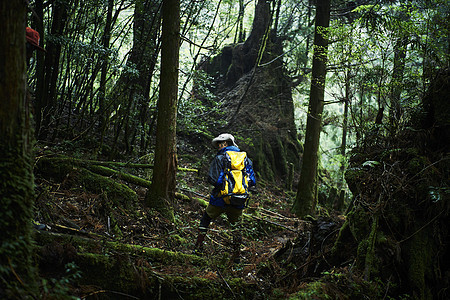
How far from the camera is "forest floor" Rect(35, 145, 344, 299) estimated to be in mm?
3693

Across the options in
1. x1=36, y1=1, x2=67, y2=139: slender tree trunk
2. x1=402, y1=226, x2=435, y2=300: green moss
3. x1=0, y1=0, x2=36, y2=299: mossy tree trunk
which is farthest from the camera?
x1=36, y1=1, x2=67, y2=139: slender tree trunk

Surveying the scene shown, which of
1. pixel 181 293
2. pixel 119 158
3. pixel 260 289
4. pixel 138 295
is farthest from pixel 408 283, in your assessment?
pixel 119 158

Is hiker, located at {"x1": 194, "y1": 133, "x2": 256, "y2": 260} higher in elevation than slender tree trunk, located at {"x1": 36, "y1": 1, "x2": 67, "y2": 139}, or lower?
lower

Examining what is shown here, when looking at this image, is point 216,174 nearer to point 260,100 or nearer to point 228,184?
point 228,184

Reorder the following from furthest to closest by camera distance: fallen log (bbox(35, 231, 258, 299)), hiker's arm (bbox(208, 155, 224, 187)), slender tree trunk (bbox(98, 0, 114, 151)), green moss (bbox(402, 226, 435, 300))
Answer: slender tree trunk (bbox(98, 0, 114, 151)), hiker's arm (bbox(208, 155, 224, 187)), green moss (bbox(402, 226, 435, 300)), fallen log (bbox(35, 231, 258, 299))

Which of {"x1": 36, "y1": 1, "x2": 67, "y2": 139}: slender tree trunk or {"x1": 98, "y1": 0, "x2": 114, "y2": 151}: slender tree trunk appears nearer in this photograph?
{"x1": 36, "y1": 1, "x2": 67, "y2": 139}: slender tree trunk

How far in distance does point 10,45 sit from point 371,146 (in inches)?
175

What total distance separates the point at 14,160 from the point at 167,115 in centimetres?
436

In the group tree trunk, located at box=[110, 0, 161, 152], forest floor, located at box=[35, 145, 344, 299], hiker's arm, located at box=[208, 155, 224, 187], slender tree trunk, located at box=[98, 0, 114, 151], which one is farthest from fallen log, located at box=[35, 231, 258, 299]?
tree trunk, located at box=[110, 0, 161, 152]

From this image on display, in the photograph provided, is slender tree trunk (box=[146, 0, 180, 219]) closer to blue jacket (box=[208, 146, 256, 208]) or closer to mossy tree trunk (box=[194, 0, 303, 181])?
blue jacket (box=[208, 146, 256, 208])

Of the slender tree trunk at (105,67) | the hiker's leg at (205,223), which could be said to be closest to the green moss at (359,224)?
the hiker's leg at (205,223)

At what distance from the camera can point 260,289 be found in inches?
137

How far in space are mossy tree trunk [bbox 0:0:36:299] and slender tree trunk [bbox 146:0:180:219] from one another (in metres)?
4.23

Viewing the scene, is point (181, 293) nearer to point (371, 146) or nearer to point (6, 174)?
point (6, 174)
